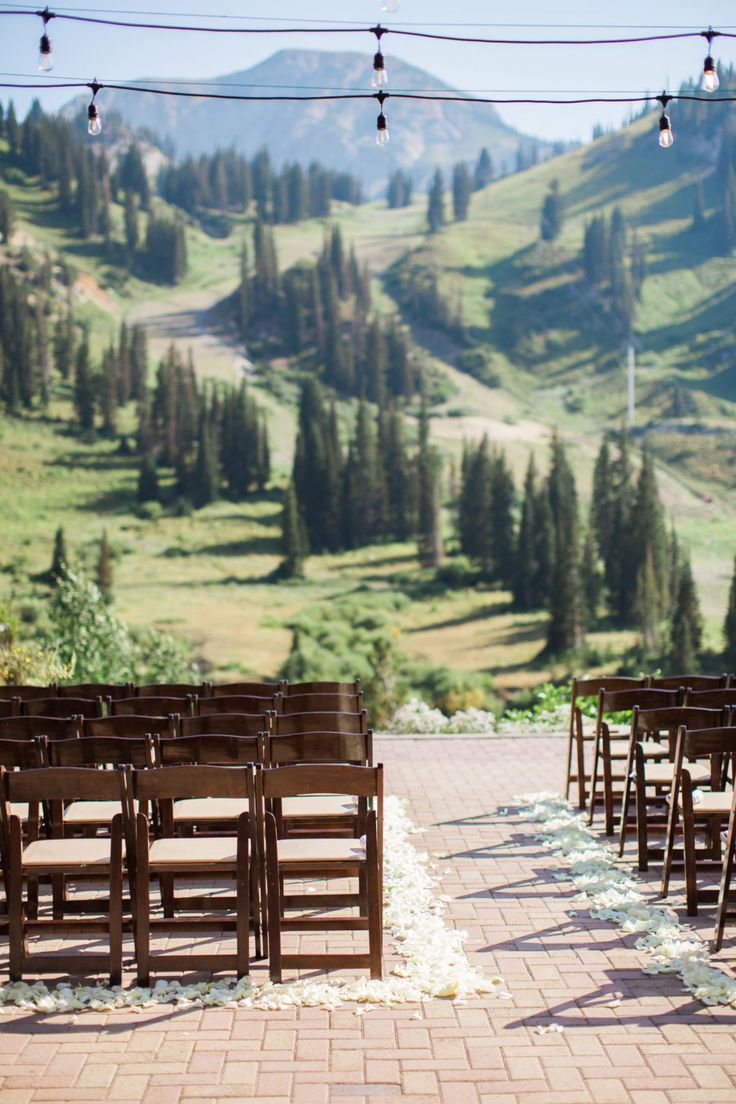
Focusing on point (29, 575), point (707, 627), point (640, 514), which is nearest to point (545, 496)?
point (640, 514)

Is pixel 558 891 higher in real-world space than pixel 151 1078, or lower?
lower

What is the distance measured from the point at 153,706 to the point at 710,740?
11.3ft

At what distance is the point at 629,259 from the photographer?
138 m

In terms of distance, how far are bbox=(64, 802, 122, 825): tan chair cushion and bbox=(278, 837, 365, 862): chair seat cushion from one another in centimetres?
107

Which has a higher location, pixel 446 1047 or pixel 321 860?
pixel 321 860

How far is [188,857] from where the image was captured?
5.21m

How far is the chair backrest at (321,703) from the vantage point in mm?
7613

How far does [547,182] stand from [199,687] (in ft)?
596

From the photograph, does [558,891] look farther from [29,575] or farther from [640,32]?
[29,575]

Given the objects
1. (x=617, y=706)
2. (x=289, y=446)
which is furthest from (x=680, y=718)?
(x=289, y=446)

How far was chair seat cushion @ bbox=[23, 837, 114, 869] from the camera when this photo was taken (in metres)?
5.16

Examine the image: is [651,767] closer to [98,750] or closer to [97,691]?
[98,750]

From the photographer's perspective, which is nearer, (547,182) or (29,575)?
(29,575)

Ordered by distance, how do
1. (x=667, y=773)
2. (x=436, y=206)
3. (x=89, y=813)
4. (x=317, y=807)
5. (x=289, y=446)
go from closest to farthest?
1. (x=89, y=813)
2. (x=317, y=807)
3. (x=667, y=773)
4. (x=289, y=446)
5. (x=436, y=206)
